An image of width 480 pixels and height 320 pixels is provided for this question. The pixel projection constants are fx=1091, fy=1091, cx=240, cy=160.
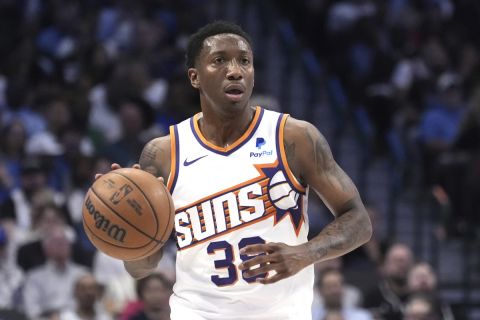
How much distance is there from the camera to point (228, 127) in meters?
5.44

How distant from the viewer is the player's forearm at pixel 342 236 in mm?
4934

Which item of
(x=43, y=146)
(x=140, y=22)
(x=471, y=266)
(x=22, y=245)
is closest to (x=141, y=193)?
(x=22, y=245)

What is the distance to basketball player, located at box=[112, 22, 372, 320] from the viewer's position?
5176 mm

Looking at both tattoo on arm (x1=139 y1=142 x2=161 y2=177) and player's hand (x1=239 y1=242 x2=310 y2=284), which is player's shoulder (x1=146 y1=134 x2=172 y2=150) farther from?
player's hand (x1=239 y1=242 x2=310 y2=284)

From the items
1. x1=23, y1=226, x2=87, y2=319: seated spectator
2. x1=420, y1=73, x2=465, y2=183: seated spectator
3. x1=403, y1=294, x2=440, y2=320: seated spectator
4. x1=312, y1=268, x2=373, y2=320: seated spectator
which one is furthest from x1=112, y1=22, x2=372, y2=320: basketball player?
x1=420, y1=73, x2=465, y2=183: seated spectator

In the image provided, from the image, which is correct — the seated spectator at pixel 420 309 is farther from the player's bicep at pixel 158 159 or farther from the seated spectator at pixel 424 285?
the player's bicep at pixel 158 159

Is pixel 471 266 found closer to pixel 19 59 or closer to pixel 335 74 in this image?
pixel 335 74

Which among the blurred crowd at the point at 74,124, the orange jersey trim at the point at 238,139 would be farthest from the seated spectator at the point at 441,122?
the orange jersey trim at the point at 238,139

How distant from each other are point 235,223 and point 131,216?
501 mm

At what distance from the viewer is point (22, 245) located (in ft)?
31.8

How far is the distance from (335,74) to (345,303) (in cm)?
515

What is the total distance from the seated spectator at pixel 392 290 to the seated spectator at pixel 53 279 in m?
2.62

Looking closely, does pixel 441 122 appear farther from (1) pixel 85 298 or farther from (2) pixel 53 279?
(1) pixel 85 298

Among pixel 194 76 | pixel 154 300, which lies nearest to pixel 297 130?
pixel 194 76
